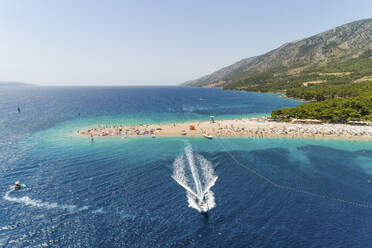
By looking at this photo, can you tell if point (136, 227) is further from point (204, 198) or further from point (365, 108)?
point (365, 108)

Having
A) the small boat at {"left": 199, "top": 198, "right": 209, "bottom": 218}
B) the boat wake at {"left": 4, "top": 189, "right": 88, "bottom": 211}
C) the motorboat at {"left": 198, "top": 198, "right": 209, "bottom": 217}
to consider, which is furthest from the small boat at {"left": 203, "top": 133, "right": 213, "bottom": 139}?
the boat wake at {"left": 4, "top": 189, "right": 88, "bottom": 211}

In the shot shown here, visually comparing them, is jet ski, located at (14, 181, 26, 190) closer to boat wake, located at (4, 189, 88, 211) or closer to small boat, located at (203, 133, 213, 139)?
boat wake, located at (4, 189, 88, 211)

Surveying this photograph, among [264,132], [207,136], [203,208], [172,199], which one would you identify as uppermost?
[264,132]

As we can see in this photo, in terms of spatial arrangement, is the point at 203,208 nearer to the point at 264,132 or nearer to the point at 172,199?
the point at 172,199

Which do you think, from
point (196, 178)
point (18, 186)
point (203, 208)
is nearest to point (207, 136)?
point (196, 178)

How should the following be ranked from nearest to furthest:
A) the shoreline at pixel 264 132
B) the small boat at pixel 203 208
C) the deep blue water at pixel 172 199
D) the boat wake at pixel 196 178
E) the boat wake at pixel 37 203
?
the deep blue water at pixel 172 199 → the small boat at pixel 203 208 → the boat wake at pixel 37 203 → the boat wake at pixel 196 178 → the shoreline at pixel 264 132

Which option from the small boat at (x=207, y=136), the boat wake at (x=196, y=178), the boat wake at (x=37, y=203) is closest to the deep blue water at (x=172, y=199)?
the boat wake at (x=37, y=203)

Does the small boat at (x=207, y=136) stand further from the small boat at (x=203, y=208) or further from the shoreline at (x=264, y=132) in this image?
the small boat at (x=203, y=208)

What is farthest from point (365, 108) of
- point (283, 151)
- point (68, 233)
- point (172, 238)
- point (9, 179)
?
point (9, 179)
